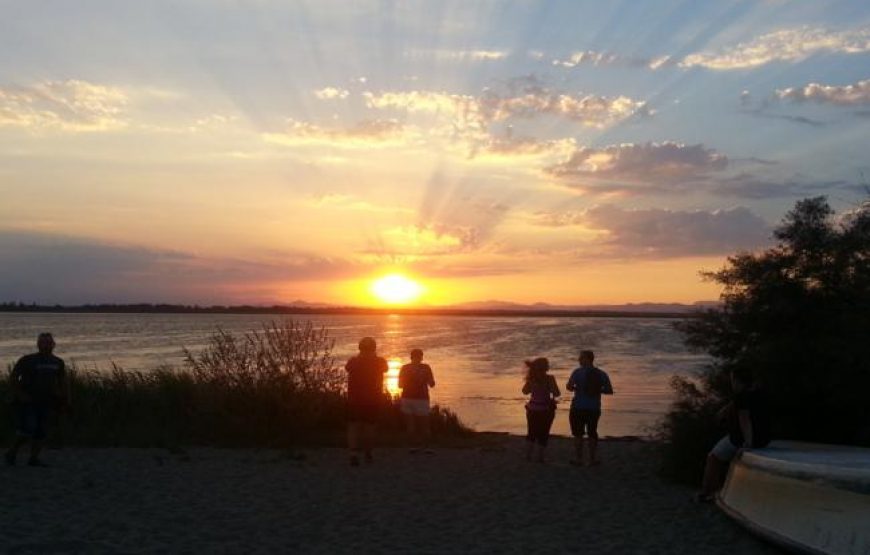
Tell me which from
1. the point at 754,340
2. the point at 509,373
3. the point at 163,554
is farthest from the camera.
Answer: the point at 509,373

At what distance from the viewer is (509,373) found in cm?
3872

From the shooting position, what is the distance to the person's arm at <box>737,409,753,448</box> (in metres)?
10.1

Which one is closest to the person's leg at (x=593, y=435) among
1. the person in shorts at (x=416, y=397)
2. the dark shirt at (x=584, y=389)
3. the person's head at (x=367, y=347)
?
the dark shirt at (x=584, y=389)

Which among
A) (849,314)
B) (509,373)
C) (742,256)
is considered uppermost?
(742,256)

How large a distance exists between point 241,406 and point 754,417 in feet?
29.5

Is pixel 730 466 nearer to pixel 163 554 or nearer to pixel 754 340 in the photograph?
pixel 754 340

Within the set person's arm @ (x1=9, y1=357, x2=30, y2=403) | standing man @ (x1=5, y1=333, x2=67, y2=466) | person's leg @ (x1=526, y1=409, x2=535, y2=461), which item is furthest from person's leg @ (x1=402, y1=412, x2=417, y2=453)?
person's arm @ (x1=9, y1=357, x2=30, y2=403)

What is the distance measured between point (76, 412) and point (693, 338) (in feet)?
35.4

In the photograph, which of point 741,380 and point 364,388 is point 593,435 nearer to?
point 364,388

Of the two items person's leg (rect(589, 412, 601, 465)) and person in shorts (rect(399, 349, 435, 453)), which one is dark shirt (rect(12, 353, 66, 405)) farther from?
person's leg (rect(589, 412, 601, 465))

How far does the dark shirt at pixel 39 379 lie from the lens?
40.1ft

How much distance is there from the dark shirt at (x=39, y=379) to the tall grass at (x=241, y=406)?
9.91 feet

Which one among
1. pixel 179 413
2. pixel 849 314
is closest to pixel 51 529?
pixel 179 413

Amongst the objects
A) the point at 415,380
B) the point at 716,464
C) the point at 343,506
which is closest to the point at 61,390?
the point at 343,506
